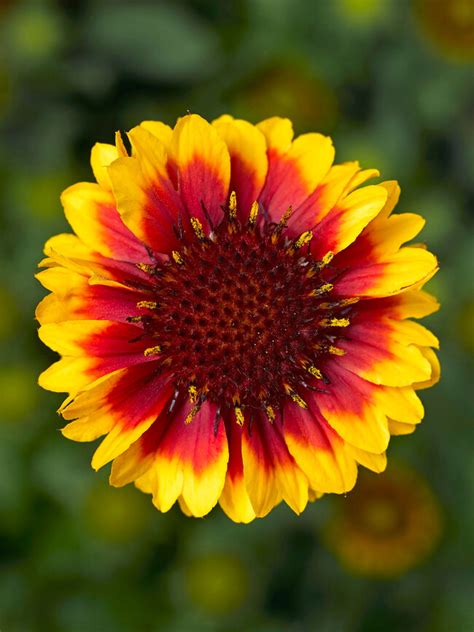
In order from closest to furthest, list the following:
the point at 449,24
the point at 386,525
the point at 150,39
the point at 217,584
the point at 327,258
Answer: the point at 327,258 < the point at 217,584 < the point at 386,525 < the point at 449,24 < the point at 150,39

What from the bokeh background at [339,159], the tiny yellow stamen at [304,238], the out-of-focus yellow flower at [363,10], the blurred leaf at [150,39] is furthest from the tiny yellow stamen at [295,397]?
the blurred leaf at [150,39]

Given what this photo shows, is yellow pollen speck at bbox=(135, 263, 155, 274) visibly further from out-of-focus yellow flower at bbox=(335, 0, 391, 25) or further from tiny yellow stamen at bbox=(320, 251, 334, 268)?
out-of-focus yellow flower at bbox=(335, 0, 391, 25)

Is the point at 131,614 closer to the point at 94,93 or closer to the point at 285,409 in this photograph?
the point at 285,409

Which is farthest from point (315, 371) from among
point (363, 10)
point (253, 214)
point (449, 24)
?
point (449, 24)

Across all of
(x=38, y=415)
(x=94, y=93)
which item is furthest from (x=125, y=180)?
(x=94, y=93)

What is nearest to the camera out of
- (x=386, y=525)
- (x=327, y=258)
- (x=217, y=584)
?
(x=327, y=258)

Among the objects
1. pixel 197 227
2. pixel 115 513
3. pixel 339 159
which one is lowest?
pixel 115 513

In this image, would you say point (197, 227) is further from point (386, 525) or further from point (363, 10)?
point (386, 525)

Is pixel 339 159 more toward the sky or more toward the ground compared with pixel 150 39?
more toward the ground
